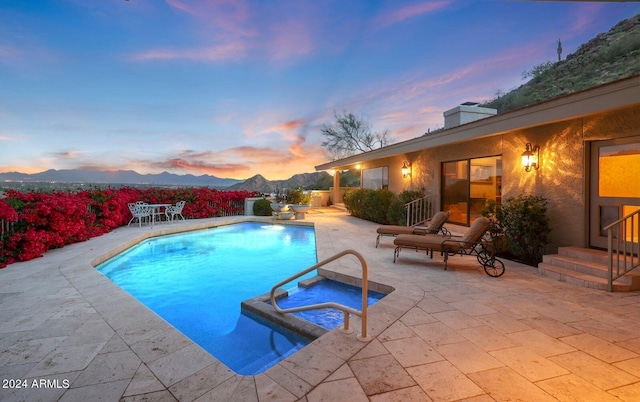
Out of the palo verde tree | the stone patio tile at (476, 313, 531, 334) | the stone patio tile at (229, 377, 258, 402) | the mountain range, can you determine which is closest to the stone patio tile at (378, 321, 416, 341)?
the stone patio tile at (476, 313, 531, 334)

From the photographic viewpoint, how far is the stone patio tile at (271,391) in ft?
6.72

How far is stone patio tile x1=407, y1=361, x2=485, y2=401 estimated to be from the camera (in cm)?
206

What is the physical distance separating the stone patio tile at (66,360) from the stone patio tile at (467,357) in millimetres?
3112

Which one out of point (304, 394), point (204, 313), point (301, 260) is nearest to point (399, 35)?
point (301, 260)

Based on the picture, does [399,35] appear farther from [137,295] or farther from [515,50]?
[137,295]

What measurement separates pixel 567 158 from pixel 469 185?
9.48ft

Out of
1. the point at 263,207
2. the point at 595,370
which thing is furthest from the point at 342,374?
the point at 263,207

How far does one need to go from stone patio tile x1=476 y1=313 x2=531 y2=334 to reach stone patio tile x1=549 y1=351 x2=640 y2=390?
0.51 m

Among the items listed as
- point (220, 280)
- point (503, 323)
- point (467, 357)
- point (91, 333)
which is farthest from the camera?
point (220, 280)

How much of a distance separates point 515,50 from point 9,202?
19.4m

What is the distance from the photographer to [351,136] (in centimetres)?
2970

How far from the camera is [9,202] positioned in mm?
6246

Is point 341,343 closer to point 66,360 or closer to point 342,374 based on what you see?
point 342,374

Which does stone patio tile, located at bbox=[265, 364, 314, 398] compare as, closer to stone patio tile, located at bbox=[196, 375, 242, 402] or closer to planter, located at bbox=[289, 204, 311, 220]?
stone patio tile, located at bbox=[196, 375, 242, 402]
